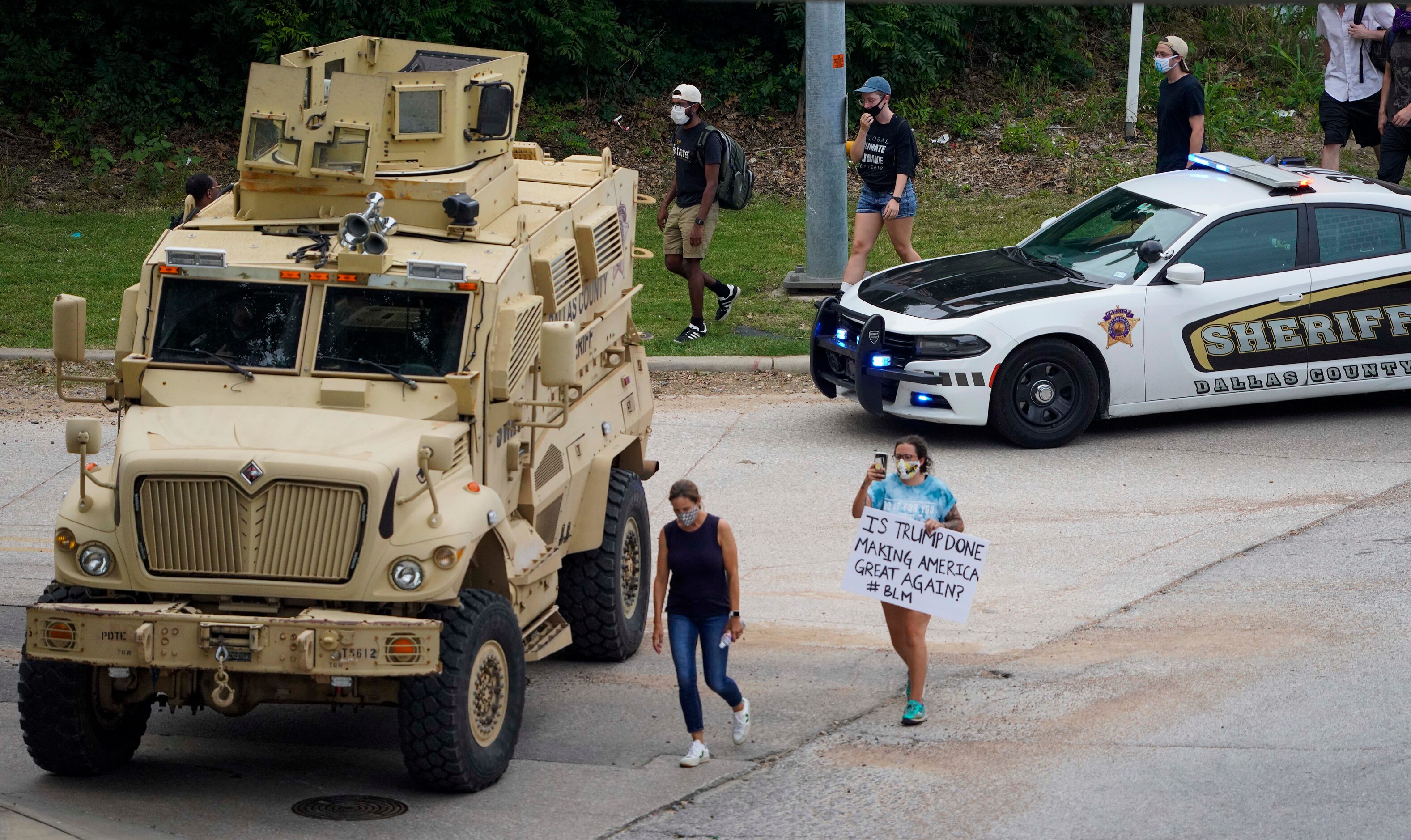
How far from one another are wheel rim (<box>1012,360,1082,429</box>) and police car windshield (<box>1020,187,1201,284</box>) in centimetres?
82

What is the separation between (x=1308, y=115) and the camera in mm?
21219

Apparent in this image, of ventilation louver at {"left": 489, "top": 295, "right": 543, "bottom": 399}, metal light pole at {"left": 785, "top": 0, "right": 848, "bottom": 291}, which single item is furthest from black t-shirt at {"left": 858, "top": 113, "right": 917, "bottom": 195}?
ventilation louver at {"left": 489, "top": 295, "right": 543, "bottom": 399}

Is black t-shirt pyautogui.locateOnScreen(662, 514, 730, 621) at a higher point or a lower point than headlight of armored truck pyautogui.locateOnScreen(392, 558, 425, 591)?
lower

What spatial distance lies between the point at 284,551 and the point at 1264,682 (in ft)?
15.7

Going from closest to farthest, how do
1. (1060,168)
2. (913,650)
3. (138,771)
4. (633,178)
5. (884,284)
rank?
(138,771), (913,650), (633,178), (884,284), (1060,168)

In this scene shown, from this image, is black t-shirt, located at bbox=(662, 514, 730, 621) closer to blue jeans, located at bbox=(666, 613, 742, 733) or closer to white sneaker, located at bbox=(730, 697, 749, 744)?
blue jeans, located at bbox=(666, 613, 742, 733)

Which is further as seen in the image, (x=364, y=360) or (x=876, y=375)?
(x=876, y=375)

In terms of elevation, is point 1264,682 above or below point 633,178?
below

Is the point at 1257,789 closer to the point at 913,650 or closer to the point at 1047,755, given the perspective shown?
the point at 1047,755

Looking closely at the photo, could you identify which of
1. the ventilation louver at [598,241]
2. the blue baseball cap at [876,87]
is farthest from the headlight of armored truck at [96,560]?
the blue baseball cap at [876,87]

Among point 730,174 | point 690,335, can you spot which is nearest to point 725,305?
point 690,335

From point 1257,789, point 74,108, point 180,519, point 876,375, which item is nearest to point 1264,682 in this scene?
point 1257,789

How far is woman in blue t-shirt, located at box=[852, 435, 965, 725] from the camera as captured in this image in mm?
7852

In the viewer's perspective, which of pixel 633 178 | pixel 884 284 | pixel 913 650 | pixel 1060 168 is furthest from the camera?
pixel 1060 168
